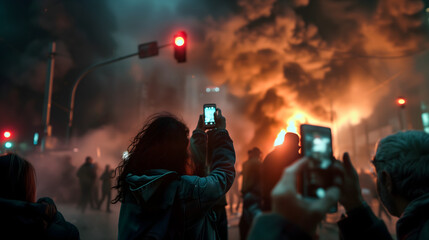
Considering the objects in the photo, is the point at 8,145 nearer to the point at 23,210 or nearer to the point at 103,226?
the point at 103,226

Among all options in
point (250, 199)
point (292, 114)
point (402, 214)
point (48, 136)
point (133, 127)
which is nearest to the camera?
point (402, 214)

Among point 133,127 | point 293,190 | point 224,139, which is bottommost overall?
point 293,190

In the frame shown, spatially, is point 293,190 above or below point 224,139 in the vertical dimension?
below

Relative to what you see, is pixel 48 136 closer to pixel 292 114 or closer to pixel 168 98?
pixel 292 114

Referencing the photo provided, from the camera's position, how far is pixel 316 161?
0.78m

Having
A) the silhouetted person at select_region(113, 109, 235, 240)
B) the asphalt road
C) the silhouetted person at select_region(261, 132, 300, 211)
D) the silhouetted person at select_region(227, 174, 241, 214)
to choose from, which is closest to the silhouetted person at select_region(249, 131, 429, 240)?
the silhouetted person at select_region(261, 132, 300, 211)

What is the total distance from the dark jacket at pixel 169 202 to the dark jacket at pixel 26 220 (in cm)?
37

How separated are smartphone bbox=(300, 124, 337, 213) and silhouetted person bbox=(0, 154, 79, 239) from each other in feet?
4.17

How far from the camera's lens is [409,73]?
24.7 meters

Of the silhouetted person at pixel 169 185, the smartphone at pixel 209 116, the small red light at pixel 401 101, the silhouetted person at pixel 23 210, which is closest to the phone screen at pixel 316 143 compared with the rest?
the silhouetted person at pixel 169 185

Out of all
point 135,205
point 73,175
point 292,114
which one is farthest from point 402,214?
point 292,114

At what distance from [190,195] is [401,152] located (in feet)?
3.36

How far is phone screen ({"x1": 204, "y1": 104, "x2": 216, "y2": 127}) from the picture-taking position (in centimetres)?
209

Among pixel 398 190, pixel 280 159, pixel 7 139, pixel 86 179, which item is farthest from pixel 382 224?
pixel 7 139
